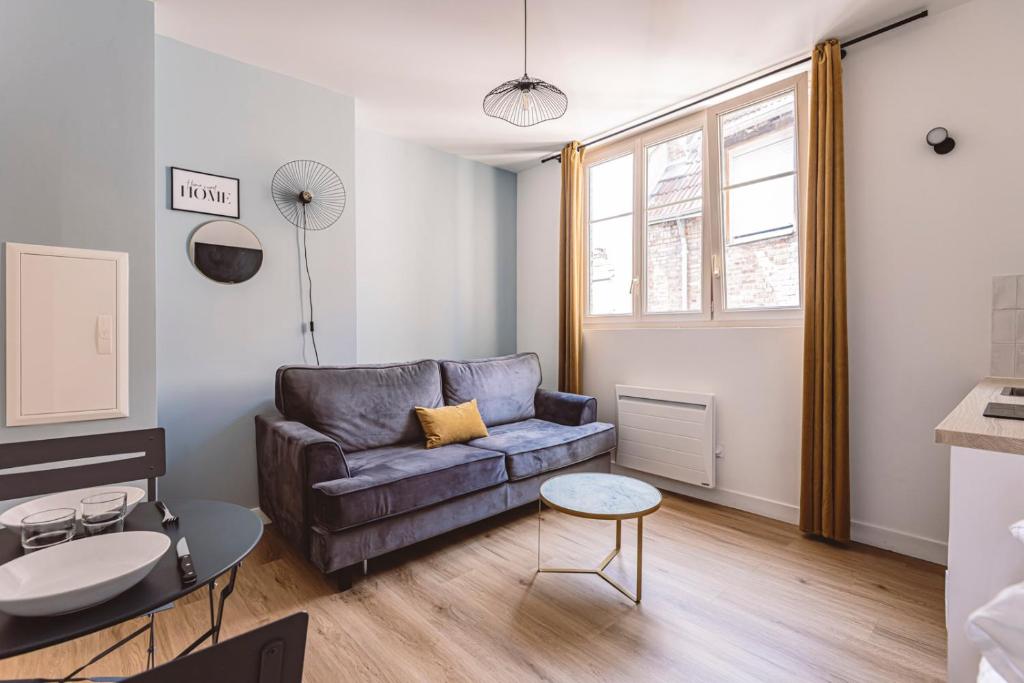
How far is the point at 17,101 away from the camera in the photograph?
6.19ft

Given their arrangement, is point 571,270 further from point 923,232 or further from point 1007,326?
point 1007,326

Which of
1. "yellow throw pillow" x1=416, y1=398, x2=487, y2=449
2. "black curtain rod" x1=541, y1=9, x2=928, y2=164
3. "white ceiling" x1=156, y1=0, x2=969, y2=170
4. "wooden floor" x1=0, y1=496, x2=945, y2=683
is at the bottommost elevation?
"wooden floor" x1=0, y1=496, x2=945, y2=683

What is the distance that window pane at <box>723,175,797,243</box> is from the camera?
2789 millimetres

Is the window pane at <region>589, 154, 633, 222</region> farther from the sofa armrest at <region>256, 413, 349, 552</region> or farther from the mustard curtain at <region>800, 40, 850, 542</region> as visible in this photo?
the sofa armrest at <region>256, 413, 349, 552</region>

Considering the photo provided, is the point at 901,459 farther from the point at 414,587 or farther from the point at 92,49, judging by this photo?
the point at 92,49

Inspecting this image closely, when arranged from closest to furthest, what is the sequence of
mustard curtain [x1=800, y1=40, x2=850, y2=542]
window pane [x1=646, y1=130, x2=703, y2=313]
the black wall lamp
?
the black wall lamp
mustard curtain [x1=800, y1=40, x2=850, y2=542]
window pane [x1=646, y1=130, x2=703, y2=313]

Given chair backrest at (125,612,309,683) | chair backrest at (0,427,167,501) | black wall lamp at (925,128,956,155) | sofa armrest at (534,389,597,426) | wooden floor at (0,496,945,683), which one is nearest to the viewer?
chair backrest at (125,612,309,683)

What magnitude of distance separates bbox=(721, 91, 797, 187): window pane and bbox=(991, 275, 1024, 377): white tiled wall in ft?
3.77

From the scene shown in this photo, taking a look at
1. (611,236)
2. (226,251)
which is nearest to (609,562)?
(611,236)

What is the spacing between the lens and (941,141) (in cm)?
223

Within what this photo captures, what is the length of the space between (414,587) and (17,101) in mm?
2596

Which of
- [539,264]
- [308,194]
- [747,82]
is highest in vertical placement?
[747,82]

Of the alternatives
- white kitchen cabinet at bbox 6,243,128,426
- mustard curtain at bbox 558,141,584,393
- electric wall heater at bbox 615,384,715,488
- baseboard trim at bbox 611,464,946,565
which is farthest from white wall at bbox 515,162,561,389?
white kitchen cabinet at bbox 6,243,128,426

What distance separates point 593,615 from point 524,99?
236 centimetres
